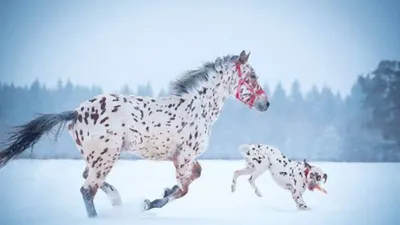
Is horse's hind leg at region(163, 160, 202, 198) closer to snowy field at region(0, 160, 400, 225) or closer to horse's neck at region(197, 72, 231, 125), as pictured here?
snowy field at region(0, 160, 400, 225)

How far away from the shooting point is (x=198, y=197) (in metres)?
2.40

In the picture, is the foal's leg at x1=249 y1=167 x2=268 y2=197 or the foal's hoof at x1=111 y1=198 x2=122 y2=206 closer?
the foal's hoof at x1=111 y1=198 x2=122 y2=206

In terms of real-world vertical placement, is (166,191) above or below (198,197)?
above

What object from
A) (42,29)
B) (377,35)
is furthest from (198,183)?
(377,35)

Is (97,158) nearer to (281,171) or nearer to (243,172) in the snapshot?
(243,172)

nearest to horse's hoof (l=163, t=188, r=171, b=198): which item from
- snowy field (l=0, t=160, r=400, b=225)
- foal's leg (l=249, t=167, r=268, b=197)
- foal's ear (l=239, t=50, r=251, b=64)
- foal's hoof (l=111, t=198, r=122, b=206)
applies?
snowy field (l=0, t=160, r=400, b=225)

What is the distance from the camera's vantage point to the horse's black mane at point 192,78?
7.19 ft

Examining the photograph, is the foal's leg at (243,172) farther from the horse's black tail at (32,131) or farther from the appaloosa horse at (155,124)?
the horse's black tail at (32,131)

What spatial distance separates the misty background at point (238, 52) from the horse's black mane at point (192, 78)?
0.27 metres

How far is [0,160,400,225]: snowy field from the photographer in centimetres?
218

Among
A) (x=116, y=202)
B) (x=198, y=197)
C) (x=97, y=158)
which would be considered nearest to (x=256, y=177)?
(x=198, y=197)

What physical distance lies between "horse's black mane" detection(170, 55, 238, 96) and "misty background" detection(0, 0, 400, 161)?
272 mm

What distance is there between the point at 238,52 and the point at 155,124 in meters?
0.80

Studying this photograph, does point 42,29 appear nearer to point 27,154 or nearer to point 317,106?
point 27,154
